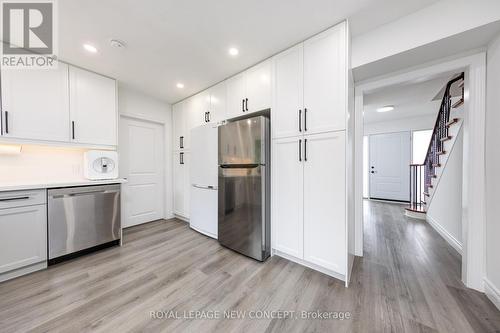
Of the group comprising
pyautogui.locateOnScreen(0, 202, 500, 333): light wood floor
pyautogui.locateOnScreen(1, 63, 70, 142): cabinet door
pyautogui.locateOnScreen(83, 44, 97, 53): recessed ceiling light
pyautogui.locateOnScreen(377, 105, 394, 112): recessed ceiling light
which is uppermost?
pyautogui.locateOnScreen(377, 105, 394, 112): recessed ceiling light

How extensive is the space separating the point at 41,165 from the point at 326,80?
3.62m

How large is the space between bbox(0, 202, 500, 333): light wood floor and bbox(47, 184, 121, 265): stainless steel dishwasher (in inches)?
6.1

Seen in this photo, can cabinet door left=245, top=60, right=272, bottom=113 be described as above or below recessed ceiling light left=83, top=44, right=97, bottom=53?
below

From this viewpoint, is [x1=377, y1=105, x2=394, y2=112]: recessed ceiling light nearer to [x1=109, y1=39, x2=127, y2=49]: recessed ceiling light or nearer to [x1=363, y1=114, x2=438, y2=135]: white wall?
[x1=363, y1=114, x2=438, y2=135]: white wall

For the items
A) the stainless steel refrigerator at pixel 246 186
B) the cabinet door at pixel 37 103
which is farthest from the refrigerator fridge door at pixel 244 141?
the cabinet door at pixel 37 103

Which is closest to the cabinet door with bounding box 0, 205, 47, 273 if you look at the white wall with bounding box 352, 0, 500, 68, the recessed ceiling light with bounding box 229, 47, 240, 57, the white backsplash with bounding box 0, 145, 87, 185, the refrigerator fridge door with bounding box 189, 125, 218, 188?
the white backsplash with bounding box 0, 145, 87, 185

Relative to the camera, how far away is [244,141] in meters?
2.14

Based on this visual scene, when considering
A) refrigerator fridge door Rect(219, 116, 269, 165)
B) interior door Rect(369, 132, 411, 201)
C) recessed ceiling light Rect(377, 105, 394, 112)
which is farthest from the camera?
interior door Rect(369, 132, 411, 201)

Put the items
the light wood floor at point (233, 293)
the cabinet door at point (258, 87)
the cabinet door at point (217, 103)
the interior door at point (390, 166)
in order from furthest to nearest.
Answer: the interior door at point (390, 166) < the cabinet door at point (217, 103) < the cabinet door at point (258, 87) < the light wood floor at point (233, 293)

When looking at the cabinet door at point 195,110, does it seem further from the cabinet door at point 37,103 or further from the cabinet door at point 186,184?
the cabinet door at point 37,103

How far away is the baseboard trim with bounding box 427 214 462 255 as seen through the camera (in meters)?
2.30

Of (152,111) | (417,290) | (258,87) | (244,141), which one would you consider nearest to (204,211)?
(244,141)

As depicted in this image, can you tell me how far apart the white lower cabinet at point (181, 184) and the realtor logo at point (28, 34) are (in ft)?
6.76

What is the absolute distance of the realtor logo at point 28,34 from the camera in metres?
1.51
